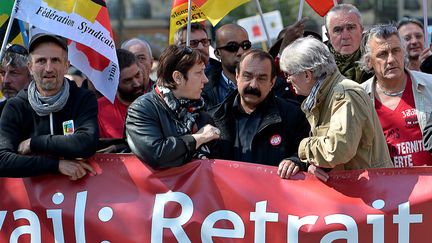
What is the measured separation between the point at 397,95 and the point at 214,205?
5.13 feet

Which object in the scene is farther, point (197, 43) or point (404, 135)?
point (197, 43)

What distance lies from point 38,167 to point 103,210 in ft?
1.70

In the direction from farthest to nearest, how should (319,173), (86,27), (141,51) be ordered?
1. (141,51)
2. (86,27)
3. (319,173)

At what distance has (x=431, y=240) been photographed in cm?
616

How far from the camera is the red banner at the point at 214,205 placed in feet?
20.6

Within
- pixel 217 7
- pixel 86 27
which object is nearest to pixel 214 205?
pixel 86 27

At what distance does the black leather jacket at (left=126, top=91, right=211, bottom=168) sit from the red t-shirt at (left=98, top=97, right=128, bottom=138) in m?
1.07

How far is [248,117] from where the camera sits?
6.93 meters

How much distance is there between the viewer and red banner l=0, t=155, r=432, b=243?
628cm

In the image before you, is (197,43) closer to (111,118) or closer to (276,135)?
(111,118)

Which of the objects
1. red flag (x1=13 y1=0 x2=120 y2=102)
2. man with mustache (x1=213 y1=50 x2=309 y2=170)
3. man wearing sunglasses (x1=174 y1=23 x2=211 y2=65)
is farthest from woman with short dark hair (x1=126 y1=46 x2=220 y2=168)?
man wearing sunglasses (x1=174 y1=23 x2=211 y2=65)

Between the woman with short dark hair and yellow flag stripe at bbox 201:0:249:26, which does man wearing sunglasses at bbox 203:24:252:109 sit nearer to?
yellow flag stripe at bbox 201:0:249:26

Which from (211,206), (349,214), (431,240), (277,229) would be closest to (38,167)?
(211,206)

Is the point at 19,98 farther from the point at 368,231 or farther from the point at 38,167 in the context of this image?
the point at 368,231
